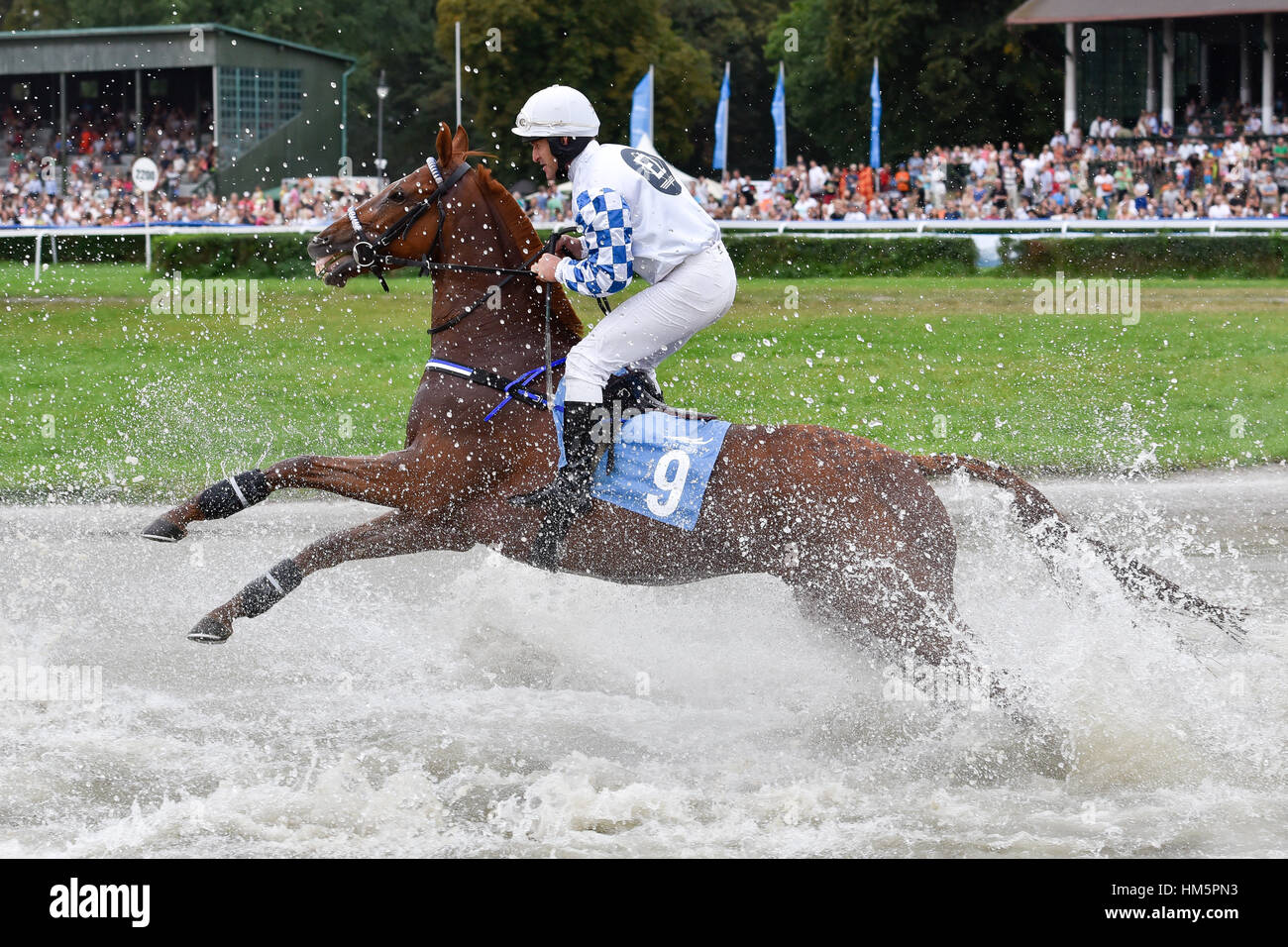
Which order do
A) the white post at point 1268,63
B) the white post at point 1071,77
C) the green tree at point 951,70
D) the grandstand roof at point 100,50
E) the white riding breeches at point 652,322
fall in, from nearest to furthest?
1. the white riding breeches at point 652,322
2. the white post at point 1268,63
3. the white post at point 1071,77
4. the grandstand roof at point 100,50
5. the green tree at point 951,70

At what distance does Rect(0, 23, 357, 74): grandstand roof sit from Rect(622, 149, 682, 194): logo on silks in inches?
1343

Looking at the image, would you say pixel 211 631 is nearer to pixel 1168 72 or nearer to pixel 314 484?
pixel 314 484

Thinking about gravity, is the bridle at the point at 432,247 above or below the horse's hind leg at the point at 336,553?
above

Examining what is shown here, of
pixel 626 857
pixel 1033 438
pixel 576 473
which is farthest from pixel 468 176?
pixel 1033 438

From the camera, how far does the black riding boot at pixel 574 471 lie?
5.77m

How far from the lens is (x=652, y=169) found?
569cm

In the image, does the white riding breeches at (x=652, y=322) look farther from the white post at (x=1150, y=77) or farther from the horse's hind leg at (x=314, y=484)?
the white post at (x=1150, y=77)

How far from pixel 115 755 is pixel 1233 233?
722 inches

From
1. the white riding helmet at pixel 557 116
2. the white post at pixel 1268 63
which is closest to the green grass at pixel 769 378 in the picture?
the white riding helmet at pixel 557 116

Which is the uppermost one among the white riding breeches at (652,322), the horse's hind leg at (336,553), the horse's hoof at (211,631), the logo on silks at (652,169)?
the logo on silks at (652,169)

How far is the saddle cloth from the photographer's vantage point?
5.74m

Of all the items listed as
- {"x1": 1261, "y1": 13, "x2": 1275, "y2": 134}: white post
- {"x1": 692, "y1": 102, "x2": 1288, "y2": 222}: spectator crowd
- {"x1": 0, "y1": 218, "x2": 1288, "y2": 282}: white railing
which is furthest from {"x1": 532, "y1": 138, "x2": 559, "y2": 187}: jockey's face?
{"x1": 1261, "y1": 13, "x2": 1275, "y2": 134}: white post

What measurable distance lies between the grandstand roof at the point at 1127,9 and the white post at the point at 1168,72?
1.46ft
